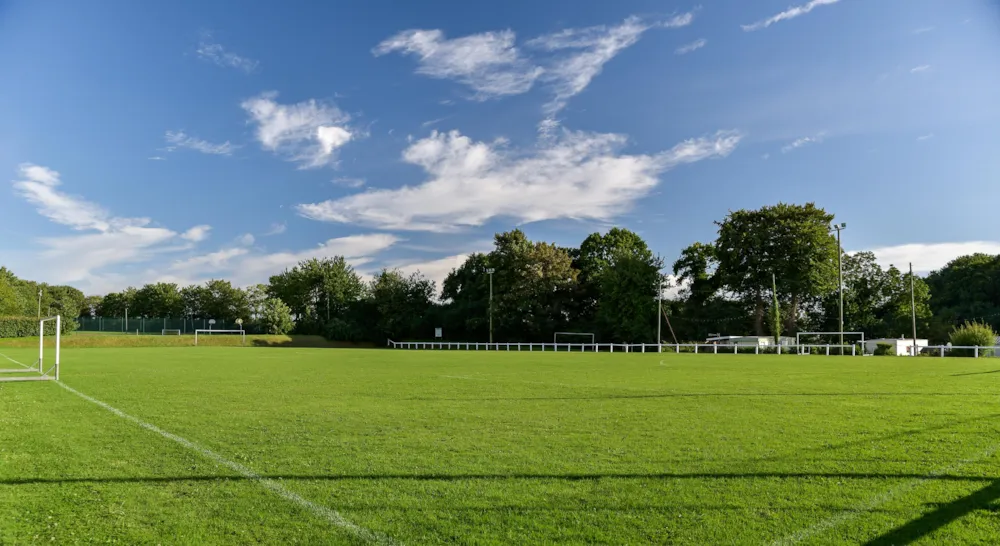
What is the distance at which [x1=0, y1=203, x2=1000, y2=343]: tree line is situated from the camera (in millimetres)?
60406

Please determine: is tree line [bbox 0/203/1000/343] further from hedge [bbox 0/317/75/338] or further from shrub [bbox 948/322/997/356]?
hedge [bbox 0/317/75/338]

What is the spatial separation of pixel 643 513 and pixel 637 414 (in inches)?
217

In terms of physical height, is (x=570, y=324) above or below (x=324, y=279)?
below

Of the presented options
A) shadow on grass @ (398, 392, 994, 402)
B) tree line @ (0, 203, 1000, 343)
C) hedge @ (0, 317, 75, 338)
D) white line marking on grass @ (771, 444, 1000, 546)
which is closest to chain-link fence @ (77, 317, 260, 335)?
tree line @ (0, 203, 1000, 343)

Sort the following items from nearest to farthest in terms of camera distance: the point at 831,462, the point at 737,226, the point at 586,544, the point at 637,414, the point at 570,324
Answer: the point at 586,544 → the point at 831,462 → the point at 637,414 → the point at 737,226 → the point at 570,324

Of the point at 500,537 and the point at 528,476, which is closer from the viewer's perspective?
the point at 500,537

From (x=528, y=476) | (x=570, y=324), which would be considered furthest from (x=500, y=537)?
(x=570, y=324)

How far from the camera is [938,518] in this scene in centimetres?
466

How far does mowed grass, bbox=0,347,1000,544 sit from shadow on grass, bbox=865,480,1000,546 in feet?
0.07

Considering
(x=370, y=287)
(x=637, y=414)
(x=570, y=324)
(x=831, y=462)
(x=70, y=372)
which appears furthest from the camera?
(x=370, y=287)

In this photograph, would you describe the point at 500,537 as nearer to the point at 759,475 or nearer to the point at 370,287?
the point at 759,475

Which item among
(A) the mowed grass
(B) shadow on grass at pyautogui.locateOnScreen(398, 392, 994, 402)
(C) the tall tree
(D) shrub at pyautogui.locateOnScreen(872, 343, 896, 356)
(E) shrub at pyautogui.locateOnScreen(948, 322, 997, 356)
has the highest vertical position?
(C) the tall tree

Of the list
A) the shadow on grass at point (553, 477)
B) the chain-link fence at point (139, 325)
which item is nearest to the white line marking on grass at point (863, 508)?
the shadow on grass at point (553, 477)

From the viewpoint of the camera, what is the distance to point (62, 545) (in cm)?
424
